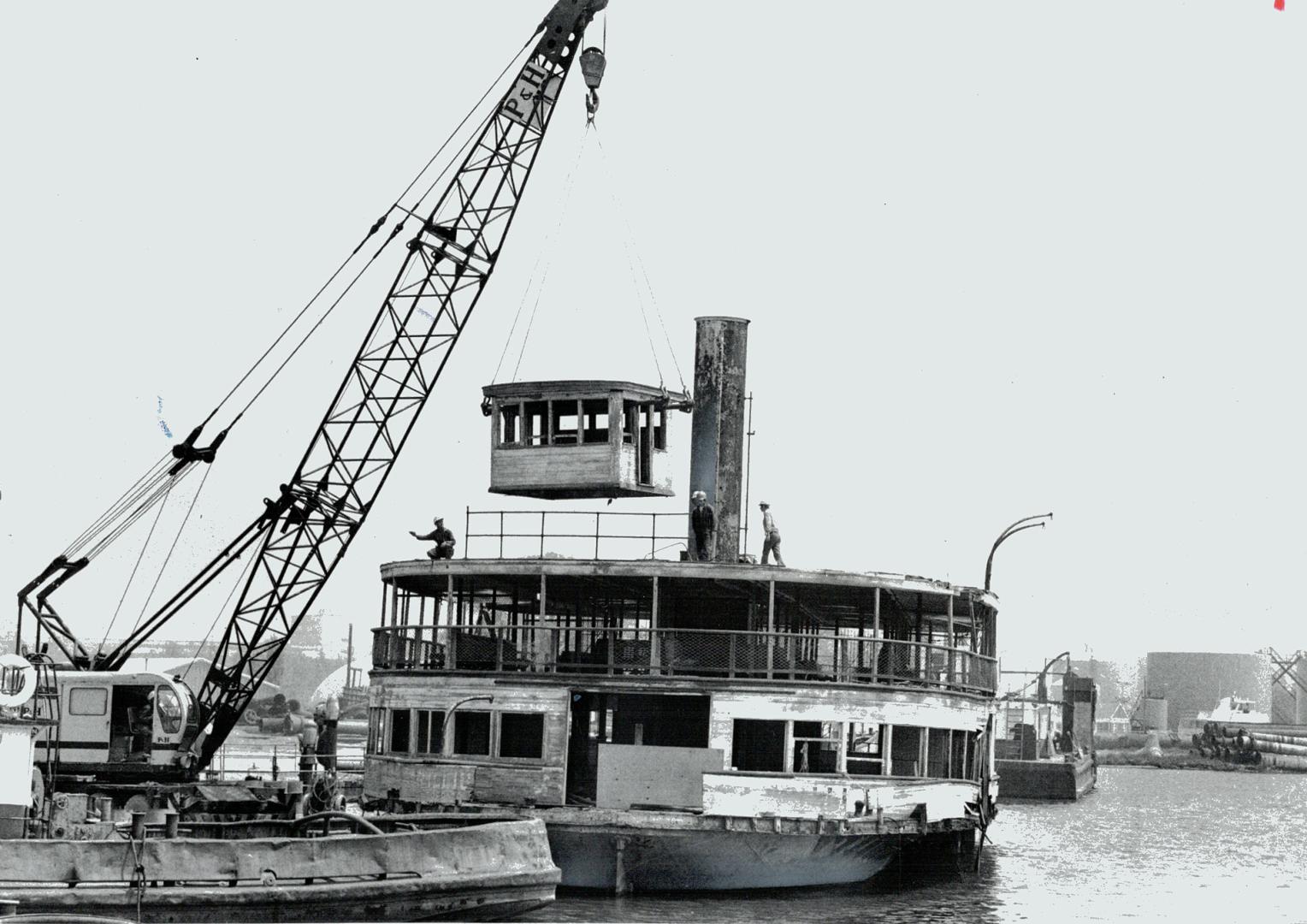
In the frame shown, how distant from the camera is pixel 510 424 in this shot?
36.4 metres

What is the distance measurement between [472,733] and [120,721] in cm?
640

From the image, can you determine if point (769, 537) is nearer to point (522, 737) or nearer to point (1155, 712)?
point (522, 737)

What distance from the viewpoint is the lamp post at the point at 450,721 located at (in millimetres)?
30938

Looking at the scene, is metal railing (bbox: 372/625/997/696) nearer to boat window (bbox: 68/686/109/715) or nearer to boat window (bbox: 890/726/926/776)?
boat window (bbox: 890/726/926/776)

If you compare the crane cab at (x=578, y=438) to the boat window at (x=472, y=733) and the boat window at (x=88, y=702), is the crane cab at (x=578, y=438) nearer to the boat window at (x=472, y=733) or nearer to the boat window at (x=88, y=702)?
the boat window at (x=472, y=733)

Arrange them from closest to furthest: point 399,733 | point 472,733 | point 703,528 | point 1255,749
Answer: point 399,733, point 472,733, point 703,528, point 1255,749

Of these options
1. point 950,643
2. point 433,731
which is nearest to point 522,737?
point 433,731

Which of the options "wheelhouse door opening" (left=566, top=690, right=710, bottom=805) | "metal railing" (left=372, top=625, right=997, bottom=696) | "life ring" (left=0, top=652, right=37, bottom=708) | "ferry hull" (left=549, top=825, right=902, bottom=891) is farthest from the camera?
"wheelhouse door opening" (left=566, top=690, right=710, bottom=805)

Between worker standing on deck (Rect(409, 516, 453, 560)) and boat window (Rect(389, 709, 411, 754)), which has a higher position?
worker standing on deck (Rect(409, 516, 453, 560))

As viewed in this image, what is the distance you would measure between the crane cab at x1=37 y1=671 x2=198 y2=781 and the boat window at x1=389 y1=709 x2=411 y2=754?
375cm

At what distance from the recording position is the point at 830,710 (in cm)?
3044

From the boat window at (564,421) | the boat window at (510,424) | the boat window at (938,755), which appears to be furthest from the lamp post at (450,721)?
the boat window at (938,755)

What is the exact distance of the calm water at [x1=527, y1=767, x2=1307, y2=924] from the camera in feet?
93.5

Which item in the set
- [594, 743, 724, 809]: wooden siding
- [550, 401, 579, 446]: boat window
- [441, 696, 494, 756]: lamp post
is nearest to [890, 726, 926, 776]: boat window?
[594, 743, 724, 809]: wooden siding
